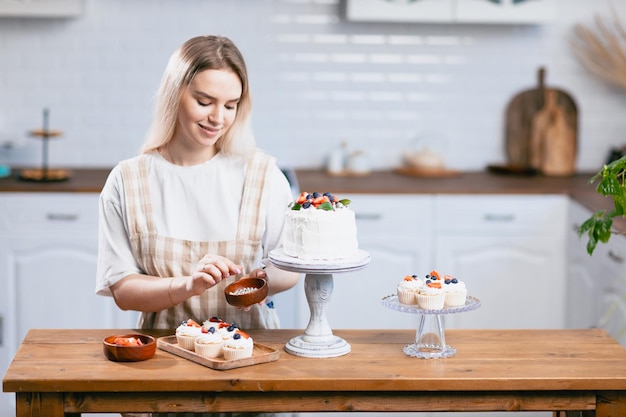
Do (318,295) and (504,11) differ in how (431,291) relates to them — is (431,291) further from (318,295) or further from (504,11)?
(504,11)

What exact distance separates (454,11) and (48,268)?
2.23 metres

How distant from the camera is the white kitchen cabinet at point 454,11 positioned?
4652mm

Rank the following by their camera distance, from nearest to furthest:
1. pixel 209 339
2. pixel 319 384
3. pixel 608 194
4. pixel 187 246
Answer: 1. pixel 319 384
2. pixel 209 339
3. pixel 608 194
4. pixel 187 246

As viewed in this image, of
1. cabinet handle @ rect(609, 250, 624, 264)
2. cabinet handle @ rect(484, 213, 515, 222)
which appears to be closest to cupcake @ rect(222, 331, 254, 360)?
cabinet handle @ rect(609, 250, 624, 264)

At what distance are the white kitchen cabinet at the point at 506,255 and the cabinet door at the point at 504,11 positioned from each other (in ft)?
2.84

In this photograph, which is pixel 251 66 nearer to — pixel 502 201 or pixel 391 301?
pixel 502 201

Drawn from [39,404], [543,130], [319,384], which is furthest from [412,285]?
[543,130]

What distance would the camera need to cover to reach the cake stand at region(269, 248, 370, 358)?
2.30 metres

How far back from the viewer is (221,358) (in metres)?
2.30

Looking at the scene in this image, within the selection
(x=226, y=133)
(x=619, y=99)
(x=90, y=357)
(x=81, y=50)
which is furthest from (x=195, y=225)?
(x=619, y=99)

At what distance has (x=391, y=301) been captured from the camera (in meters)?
2.44

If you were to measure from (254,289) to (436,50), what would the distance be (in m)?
2.93

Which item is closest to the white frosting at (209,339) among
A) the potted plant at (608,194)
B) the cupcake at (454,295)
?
the cupcake at (454,295)

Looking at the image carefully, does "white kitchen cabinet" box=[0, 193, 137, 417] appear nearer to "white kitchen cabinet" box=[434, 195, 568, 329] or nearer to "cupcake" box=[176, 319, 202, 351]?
"white kitchen cabinet" box=[434, 195, 568, 329]
